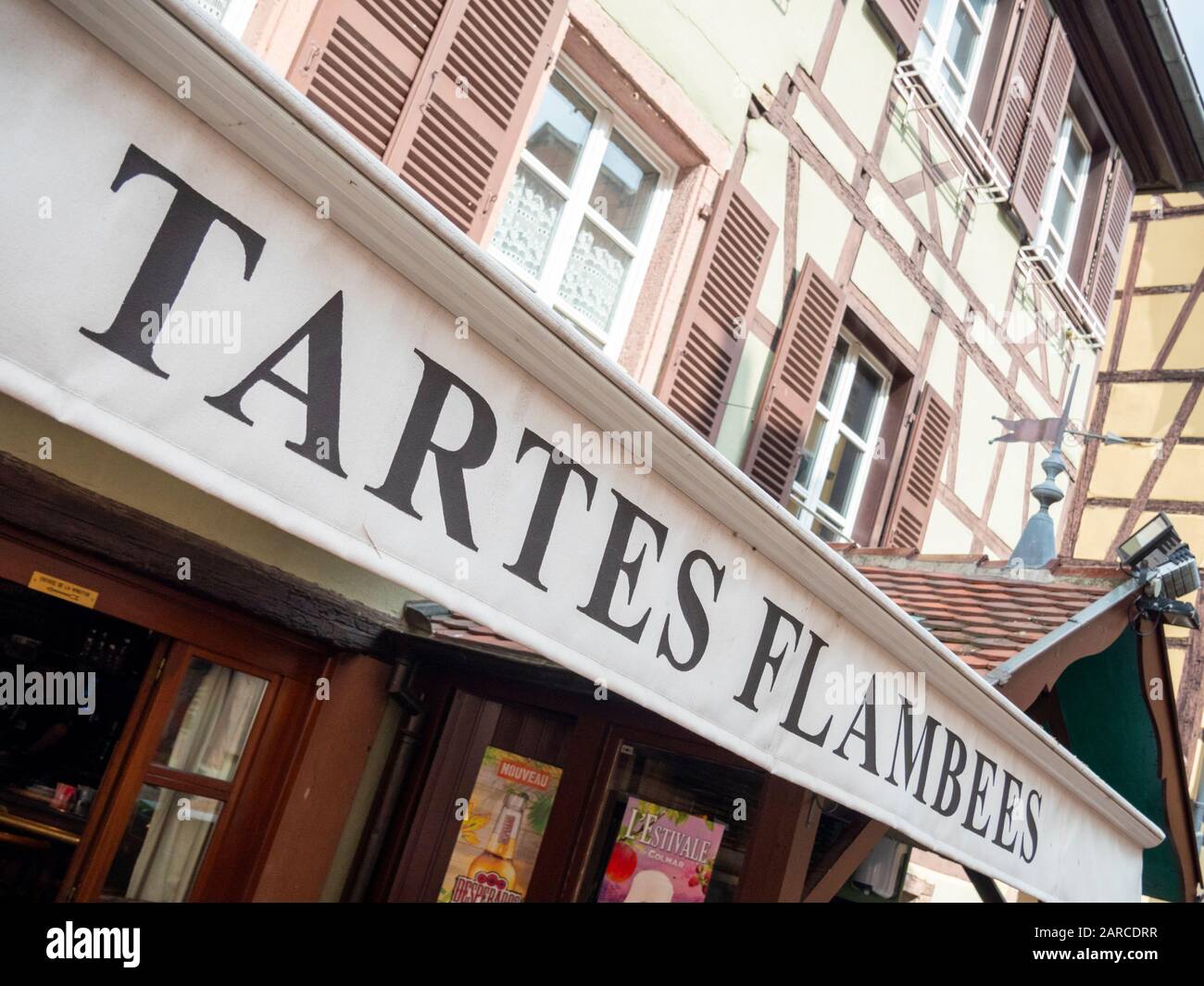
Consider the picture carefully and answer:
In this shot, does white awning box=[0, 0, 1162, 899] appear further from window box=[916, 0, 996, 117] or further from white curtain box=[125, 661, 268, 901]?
window box=[916, 0, 996, 117]

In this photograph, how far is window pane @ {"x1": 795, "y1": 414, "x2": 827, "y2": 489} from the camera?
252 inches

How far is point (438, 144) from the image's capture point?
14.1ft

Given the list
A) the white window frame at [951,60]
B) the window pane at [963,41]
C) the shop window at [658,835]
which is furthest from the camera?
the window pane at [963,41]

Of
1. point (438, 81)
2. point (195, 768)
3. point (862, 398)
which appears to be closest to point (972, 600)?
point (862, 398)

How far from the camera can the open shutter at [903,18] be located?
653 centimetres

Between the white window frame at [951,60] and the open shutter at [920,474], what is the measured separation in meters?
1.76

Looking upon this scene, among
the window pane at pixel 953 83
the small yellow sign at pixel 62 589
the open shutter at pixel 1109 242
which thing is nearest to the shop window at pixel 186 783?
the small yellow sign at pixel 62 589

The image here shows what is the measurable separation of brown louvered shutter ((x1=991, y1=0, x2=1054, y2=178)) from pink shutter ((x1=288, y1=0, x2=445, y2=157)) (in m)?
4.80

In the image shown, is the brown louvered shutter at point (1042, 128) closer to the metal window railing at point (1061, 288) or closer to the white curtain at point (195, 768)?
the metal window railing at point (1061, 288)

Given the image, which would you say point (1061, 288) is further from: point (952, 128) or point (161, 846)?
point (161, 846)

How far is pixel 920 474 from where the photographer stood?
7156mm

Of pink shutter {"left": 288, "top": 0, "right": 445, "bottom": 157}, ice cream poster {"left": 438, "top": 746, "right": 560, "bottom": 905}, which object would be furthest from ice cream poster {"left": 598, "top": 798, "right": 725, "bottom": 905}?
pink shutter {"left": 288, "top": 0, "right": 445, "bottom": 157}

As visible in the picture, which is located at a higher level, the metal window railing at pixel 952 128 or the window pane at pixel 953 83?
the window pane at pixel 953 83
